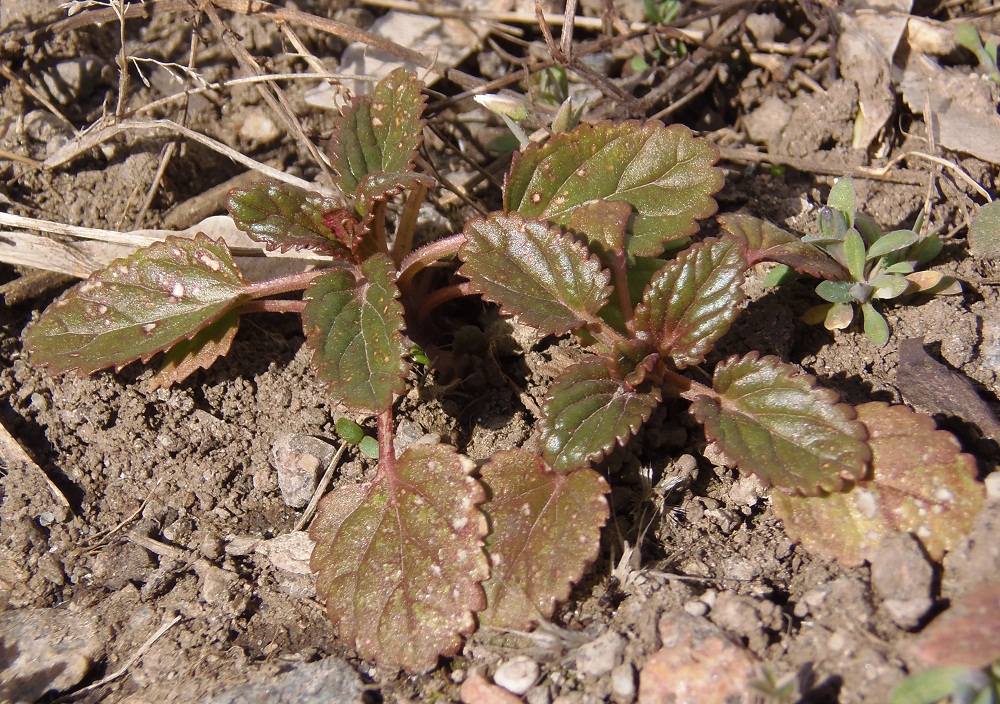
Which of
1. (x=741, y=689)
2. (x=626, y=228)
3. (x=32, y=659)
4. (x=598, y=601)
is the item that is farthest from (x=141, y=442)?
(x=741, y=689)

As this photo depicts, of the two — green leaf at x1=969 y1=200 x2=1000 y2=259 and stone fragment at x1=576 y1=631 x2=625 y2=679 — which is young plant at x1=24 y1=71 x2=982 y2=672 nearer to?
stone fragment at x1=576 y1=631 x2=625 y2=679

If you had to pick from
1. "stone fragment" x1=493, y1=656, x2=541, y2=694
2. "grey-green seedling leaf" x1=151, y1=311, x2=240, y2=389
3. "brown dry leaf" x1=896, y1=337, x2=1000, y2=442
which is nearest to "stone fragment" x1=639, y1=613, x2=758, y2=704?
"stone fragment" x1=493, y1=656, x2=541, y2=694

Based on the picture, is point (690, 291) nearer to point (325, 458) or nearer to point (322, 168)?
point (325, 458)

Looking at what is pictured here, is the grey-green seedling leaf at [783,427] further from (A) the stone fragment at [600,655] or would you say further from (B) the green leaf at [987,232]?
(B) the green leaf at [987,232]

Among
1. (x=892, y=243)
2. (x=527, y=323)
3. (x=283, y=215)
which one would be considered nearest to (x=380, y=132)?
(x=283, y=215)

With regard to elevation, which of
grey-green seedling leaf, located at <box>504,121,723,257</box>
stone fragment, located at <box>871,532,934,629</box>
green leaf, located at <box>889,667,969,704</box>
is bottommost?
stone fragment, located at <box>871,532,934,629</box>

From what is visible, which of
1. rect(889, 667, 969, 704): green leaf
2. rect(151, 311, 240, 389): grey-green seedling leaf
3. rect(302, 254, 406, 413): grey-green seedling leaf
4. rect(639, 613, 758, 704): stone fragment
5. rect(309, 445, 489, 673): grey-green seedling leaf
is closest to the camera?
rect(889, 667, 969, 704): green leaf

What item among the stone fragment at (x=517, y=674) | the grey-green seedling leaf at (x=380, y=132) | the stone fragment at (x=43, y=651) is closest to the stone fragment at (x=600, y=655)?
the stone fragment at (x=517, y=674)
